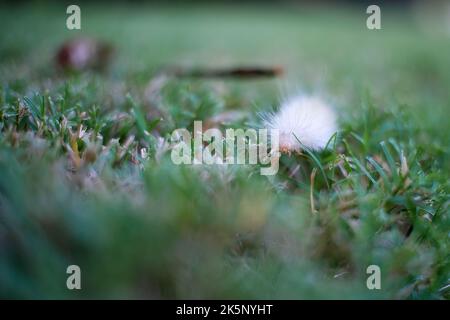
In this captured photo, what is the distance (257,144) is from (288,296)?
441mm

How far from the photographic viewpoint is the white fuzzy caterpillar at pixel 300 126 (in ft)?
3.90

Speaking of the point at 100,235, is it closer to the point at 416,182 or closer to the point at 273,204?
the point at 273,204

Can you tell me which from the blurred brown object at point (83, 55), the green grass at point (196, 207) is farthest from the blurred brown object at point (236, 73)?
the blurred brown object at point (83, 55)

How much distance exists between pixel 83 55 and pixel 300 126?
1225mm

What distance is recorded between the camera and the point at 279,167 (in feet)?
3.95

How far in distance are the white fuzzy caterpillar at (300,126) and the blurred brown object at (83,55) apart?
1.05 metres

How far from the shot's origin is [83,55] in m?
2.05

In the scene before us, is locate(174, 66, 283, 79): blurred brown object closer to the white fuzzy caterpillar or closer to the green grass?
the green grass

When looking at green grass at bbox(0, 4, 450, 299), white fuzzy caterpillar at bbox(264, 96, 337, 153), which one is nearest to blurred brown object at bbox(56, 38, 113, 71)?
green grass at bbox(0, 4, 450, 299)

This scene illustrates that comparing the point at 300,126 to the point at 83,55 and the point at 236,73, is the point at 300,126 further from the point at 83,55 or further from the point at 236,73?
the point at 83,55

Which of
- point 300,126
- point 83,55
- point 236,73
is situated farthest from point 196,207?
point 83,55

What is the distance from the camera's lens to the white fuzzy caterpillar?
3.90ft

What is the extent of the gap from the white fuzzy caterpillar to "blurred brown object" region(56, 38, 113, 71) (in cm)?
105

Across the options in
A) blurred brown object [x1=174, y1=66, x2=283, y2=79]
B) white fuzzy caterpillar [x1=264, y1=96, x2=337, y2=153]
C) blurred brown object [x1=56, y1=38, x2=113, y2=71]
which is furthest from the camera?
blurred brown object [x1=56, y1=38, x2=113, y2=71]
